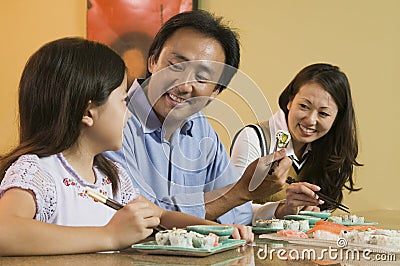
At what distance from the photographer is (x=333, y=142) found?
2.81 m

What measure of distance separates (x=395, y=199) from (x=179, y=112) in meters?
1.61

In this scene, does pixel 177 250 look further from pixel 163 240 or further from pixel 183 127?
pixel 183 127

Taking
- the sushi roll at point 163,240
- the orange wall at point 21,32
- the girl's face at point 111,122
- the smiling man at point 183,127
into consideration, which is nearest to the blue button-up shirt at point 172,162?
the smiling man at point 183,127

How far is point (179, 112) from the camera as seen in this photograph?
1979 millimetres

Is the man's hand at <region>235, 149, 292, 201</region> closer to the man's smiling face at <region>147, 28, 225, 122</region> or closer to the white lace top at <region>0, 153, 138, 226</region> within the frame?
the man's smiling face at <region>147, 28, 225, 122</region>

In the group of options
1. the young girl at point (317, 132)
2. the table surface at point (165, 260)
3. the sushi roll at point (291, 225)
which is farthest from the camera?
the young girl at point (317, 132)

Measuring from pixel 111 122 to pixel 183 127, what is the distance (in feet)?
2.05

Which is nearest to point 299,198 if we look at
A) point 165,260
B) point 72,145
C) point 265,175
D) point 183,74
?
point 265,175

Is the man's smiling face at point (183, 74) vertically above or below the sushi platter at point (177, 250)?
above

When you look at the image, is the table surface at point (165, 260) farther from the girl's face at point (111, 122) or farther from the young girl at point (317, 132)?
the young girl at point (317, 132)

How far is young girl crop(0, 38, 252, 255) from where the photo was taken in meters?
1.26

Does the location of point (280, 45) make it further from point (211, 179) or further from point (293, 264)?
point (293, 264)

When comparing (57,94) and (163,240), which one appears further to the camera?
(57,94)

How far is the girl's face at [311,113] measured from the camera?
2732 millimetres
